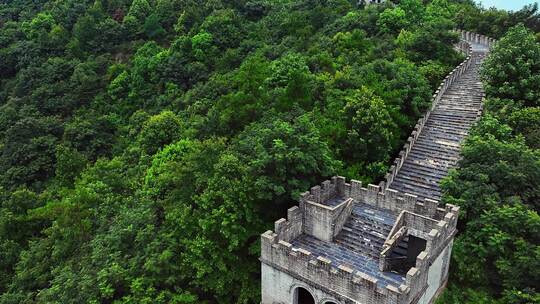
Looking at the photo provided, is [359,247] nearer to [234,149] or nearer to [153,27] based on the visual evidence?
[234,149]

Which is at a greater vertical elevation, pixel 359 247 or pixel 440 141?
pixel 440 141

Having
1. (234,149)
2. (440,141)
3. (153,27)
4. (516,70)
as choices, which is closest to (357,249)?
(234,149)

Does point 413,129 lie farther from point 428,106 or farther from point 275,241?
point 275,241

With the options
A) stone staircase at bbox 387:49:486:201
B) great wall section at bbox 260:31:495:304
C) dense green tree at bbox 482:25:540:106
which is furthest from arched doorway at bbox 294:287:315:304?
dense green tree at bbox 482:25:540:106

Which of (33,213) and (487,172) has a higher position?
(487,172)

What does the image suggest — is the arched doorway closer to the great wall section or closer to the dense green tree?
the great wall section

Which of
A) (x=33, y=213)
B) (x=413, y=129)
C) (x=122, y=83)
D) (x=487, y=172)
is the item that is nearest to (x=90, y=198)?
(x=33, y=213)
